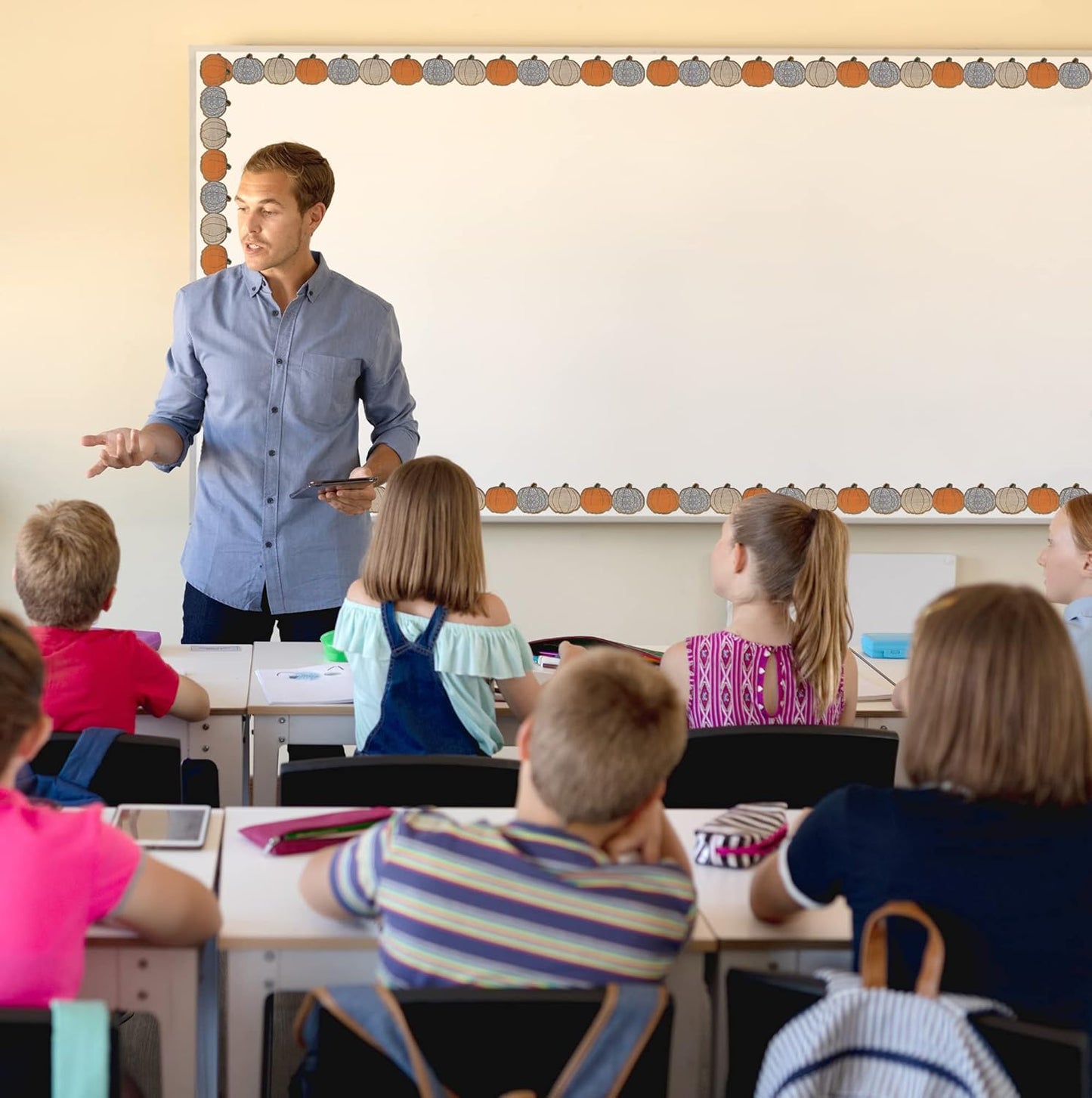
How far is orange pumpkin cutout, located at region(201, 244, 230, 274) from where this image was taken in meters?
4.31

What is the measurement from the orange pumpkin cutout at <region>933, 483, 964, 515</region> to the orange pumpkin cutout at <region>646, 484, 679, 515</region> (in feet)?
2.84

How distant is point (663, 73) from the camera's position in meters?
4.39

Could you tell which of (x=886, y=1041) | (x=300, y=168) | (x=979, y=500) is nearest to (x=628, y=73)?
(x=300, y=168)

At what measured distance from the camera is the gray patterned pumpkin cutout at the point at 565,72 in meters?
4.36

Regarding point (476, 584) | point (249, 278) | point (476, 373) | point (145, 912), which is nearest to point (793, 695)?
point (476, 584)

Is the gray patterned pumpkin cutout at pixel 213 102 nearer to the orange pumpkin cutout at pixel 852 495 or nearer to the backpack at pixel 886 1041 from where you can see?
the orange pumpkin cutout at pixel 852 495

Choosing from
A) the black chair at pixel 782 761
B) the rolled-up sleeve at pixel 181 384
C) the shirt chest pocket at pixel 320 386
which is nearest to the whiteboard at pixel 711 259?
the rolled-up sleeve at pixel 181 384

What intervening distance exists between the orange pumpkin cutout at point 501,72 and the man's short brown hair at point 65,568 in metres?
2.40

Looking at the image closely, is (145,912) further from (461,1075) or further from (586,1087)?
(586,1087)

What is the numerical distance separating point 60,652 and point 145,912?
99 cm

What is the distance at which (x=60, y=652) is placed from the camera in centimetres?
242

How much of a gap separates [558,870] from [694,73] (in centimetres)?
345

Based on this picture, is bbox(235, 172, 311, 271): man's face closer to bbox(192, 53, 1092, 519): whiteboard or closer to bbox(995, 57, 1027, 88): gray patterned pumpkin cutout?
bbox(192, 53, 1092, 519): whiteboard

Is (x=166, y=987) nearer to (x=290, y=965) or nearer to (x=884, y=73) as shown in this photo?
(x=290, y=965)
